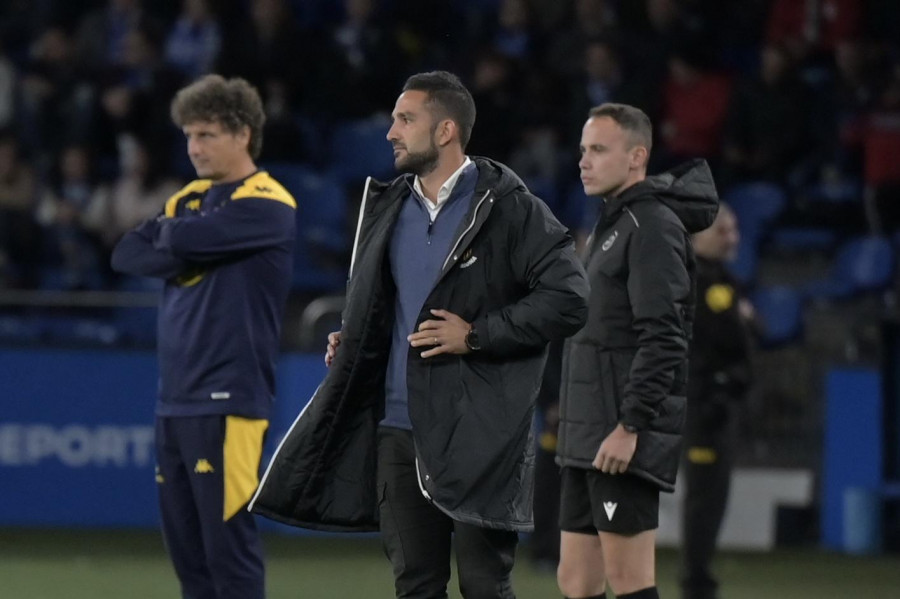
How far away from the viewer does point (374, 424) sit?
5.38 meters

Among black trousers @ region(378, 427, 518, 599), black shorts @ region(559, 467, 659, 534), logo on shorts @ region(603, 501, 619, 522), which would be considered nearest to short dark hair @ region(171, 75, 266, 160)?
black trousers @ region(378, 427, 518, 599)

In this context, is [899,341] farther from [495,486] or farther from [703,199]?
[495,486]

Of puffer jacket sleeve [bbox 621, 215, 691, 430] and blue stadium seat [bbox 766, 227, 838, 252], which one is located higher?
blue stadium seat [bbox 766, 227, 838, 252]

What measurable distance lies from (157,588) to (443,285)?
4228mm

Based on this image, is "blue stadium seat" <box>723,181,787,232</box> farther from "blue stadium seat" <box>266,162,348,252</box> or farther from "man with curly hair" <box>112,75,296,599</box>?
"man with curly hair" <box>112,75,296,599</box>

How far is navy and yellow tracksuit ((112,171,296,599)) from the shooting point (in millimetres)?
6262

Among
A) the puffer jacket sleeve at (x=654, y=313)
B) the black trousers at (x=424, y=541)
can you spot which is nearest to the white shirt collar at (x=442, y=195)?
the black trousers at (x=424, y=541)

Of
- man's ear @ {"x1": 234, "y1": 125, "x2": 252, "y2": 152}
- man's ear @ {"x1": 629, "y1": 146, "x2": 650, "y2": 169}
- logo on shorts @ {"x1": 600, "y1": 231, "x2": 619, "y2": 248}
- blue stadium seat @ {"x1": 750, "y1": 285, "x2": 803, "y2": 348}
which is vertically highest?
man's ear @ {"x1": 234, "y1": 125, "x2": 252, "y2": 152}

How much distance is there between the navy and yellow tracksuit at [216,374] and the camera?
6262mm

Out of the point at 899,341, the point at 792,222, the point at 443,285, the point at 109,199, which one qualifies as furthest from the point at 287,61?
the point at 443,285

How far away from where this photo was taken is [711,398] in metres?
8.33

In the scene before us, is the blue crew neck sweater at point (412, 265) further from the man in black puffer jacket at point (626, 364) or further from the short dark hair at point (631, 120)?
the short dark hair at point (631, 120)

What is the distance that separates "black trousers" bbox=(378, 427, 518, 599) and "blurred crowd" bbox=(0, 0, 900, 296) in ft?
26.2

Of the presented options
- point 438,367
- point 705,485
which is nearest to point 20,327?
point 705,485
